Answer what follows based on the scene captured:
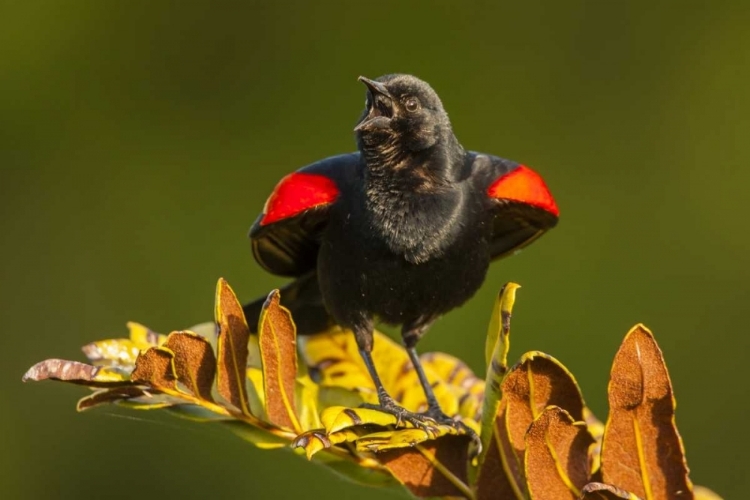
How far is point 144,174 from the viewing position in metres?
7.17

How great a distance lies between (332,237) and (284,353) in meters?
0.89

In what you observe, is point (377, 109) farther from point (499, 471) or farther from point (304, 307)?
point (499, 471)

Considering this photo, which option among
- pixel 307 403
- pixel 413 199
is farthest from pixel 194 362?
pixel 413 199

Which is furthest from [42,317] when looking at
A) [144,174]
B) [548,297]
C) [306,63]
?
[548,297]

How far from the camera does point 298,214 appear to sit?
9.62ft

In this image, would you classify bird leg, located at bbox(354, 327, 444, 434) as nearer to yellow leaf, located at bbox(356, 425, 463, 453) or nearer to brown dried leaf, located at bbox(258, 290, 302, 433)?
yellow leaf, located at bbox(356, 425, 463, 453)

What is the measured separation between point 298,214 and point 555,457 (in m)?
1.21

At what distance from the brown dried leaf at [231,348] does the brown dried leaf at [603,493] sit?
Answer: 0.68 metres

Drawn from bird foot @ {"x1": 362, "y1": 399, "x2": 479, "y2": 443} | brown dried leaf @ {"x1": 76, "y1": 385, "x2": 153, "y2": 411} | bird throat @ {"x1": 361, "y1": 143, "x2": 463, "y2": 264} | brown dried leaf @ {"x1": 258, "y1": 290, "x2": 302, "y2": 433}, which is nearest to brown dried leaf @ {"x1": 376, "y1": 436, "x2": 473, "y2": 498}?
bird foot @ {"x1": 362, "y1": 399, "x2": 479, "y2": 443}

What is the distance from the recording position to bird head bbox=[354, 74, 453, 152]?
9.86 ft

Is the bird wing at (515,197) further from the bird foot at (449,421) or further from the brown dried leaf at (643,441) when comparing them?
the brown dried leaf at (643,441)

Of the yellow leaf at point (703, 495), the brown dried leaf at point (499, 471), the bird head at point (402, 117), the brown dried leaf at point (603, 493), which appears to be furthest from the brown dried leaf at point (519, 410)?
the bird head at point (402, 117)

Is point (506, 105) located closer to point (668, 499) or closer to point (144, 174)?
point (144, 174)

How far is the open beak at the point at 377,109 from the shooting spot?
9.81ft
